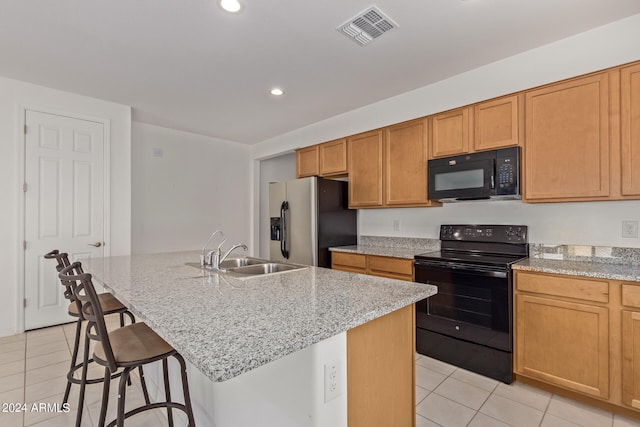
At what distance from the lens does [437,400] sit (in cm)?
205

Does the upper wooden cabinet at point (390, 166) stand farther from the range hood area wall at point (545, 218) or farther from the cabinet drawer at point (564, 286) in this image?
the cabinet drawer at point (564, 286)

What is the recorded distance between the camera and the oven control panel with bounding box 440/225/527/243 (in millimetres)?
2670

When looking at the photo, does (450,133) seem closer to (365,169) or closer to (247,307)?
(365,169)

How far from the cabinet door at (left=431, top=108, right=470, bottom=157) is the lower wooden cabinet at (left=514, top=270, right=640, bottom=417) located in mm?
1217

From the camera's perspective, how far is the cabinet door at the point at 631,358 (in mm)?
1783

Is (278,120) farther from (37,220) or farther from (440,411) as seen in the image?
(440,411)

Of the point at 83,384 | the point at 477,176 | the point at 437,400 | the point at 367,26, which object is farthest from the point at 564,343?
the point at 83,384

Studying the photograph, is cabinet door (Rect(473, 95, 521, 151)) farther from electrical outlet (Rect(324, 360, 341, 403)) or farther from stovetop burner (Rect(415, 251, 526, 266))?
electrical outlet (Rect(324, 360, 341, 403))

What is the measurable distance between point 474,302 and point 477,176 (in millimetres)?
1044

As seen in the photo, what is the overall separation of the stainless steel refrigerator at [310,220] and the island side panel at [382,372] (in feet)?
7.18

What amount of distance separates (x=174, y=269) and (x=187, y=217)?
2.91m

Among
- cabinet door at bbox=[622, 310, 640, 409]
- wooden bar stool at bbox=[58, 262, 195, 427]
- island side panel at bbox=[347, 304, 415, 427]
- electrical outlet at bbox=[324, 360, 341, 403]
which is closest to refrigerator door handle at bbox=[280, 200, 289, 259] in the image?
wooden bar stool at bbox=[58, 262, 195, 427]

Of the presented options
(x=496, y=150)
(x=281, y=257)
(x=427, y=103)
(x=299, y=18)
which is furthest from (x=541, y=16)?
(x=281, y=257)

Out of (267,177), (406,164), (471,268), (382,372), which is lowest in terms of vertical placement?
(382,372)
